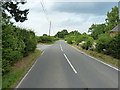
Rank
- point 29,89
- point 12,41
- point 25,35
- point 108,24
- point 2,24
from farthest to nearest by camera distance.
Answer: point 108,24 < point 25,35 < point 12,41 < point 2,24 < point 29,89

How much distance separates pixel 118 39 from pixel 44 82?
10.9m

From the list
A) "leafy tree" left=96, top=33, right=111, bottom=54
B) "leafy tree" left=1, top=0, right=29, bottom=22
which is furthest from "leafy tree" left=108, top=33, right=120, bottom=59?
"leafy tree" left=1, top=0, right=29, bottom=22

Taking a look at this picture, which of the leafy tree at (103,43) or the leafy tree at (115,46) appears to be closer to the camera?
the leafy tree at (115,46)

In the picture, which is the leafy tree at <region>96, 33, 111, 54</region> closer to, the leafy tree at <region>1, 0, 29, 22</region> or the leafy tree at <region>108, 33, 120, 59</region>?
the leafy tree at <region>108, 33, 120, 59</region>

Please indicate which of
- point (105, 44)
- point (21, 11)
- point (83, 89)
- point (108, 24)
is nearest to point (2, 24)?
point (83, 89)

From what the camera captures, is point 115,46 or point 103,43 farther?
point 103,43

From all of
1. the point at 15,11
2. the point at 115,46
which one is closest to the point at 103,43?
the point at 115,46

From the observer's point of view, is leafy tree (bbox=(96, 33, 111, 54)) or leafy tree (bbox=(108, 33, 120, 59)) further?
leafy tree (bbox=(96, 33, 111, 54))

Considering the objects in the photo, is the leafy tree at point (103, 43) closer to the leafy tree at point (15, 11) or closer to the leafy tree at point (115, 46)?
the leafy tree at point (115, 46)

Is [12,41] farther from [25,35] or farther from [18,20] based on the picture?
[18,20]

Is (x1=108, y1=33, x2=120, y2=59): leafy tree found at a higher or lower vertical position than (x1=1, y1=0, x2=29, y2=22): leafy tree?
lower

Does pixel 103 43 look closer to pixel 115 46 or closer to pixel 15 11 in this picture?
pixel 115 46

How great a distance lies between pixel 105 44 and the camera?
65.4ft

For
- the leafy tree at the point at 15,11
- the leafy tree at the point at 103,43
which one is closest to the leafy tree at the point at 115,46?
the leafy tree at the point at 103,43
